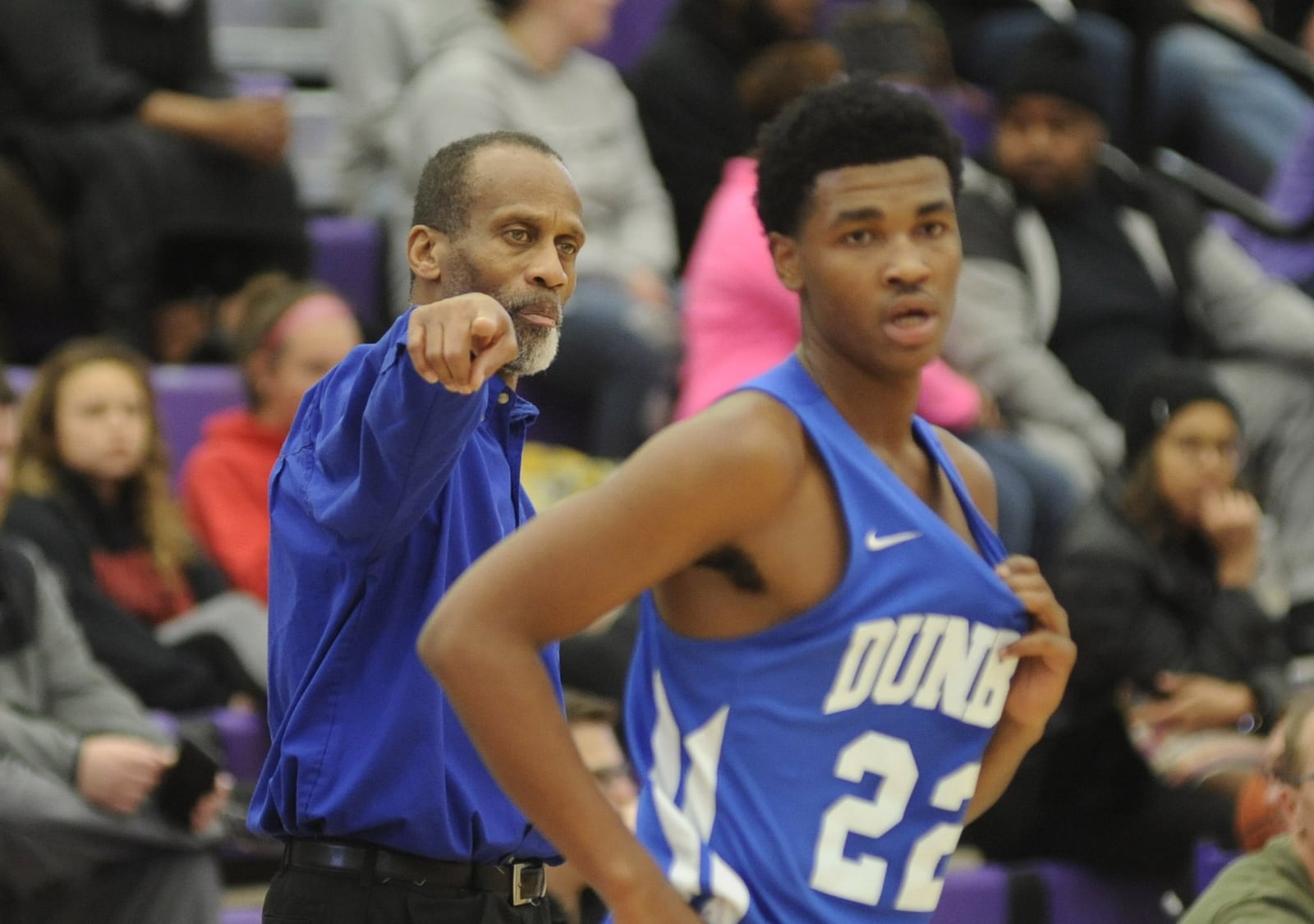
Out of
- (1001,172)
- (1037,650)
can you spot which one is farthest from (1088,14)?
(1037,650)

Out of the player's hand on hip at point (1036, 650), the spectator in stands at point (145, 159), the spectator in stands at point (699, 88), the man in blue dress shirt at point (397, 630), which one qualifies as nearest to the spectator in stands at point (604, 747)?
the man in blue dress shirt at point (397, 630)

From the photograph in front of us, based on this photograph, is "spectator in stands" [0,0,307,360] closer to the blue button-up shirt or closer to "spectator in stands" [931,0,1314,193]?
"spectator in stands" [931,0,1314,193]

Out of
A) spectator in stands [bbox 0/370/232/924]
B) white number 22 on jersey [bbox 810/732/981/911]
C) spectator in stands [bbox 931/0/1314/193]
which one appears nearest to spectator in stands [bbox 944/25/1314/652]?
spectator in stands [bbox 931/0/1314/193]

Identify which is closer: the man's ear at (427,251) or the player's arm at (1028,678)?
the player's arm at (1028,678)

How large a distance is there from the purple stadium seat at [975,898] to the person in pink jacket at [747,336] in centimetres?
104

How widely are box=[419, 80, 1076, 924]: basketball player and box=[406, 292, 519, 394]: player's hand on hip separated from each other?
18cm

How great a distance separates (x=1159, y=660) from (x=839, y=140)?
2.70 metres

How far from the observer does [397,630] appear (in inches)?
86.3

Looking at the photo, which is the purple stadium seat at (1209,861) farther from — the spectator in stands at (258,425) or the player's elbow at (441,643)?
the player's elbow at (441,643)

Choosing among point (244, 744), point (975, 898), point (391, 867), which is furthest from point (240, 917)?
point (391, 867)

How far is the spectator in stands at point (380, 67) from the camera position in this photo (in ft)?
19.4

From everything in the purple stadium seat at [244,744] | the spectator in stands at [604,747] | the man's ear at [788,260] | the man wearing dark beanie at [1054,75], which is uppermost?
the man's ear at [788,260]

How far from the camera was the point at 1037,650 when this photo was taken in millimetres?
2041

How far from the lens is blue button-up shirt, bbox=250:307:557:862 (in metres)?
2.11
